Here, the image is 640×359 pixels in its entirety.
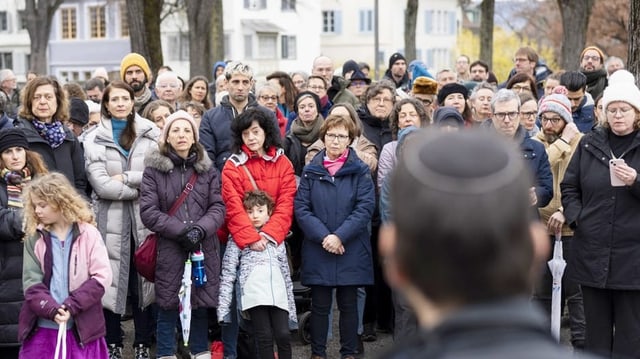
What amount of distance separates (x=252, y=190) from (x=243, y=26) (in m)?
57.7

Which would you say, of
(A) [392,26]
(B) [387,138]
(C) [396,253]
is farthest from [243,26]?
(C) [396,253]

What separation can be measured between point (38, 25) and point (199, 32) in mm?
21677

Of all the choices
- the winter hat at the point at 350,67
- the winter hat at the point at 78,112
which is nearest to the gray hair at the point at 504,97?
the winter hat at the point at 78,112

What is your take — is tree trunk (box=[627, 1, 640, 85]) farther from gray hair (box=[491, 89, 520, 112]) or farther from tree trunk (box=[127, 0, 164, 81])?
tree trunk (box=[127, 0, 164, 81])

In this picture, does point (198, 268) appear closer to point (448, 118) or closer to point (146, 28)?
point (448, 118)

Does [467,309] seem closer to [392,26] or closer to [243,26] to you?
[243,26]

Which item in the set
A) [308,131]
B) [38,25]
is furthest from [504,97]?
[38,25]

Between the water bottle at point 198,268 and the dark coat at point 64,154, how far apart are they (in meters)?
1.15

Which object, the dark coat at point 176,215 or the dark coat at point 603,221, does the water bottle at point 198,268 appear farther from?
the dark coat at point 603,221

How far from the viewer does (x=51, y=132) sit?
22.5 ft

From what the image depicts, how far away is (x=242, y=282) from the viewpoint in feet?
21.9

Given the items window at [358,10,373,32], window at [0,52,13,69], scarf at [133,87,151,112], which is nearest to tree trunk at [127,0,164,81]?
scarf at [133,87,151,112]

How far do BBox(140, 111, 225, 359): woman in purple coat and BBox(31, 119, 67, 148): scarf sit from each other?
737 mm

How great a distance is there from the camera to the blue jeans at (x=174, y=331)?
22.4 ft
